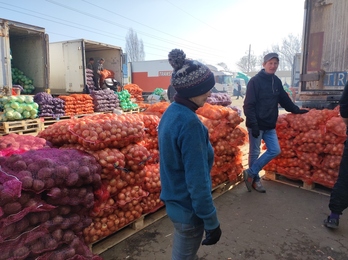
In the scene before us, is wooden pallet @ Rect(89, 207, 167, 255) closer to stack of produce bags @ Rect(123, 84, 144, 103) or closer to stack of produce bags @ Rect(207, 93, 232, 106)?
stack of produce bags @ Rect(207, 93, 232, 106)

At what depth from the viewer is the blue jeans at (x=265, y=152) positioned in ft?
14.2

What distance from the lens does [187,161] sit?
5.47ft

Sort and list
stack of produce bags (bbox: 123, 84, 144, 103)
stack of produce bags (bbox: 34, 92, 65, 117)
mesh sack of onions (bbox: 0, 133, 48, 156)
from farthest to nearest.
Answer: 1. stack of produce bags (bbox: 123, 84, 144, 103)
2. stack of produce bags (bbox: 34, 92, 65, 117)
3. mesh sack of onions (bbox: 0, 133, 48, 156)

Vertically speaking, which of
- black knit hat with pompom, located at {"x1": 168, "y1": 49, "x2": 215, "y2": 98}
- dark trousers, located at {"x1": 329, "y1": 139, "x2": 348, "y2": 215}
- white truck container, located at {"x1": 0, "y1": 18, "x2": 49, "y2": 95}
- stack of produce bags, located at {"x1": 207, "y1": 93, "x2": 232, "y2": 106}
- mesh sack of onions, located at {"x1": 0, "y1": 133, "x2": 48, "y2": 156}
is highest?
white truck container, located at {"x1": 0, "y1": 18, "x2": 49, "y2": 95}

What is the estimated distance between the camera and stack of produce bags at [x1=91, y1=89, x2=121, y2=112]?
1041cm

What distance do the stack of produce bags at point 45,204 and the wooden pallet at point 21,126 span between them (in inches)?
223

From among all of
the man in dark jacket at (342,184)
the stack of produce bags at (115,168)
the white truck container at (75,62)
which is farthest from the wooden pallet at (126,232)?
the white truck container at (75,62)

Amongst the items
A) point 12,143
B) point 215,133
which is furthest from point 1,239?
point 215,133

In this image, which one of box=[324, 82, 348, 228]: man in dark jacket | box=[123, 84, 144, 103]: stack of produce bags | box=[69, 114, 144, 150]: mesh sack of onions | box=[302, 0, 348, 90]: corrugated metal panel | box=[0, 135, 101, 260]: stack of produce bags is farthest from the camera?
box=[123, 84, 144, 103]: stack of produce bags

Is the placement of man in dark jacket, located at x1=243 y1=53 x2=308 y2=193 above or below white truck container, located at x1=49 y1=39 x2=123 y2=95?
below

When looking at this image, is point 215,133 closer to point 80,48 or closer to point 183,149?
point 183,149

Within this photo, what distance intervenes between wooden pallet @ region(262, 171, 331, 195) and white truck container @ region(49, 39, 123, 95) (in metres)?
7.96

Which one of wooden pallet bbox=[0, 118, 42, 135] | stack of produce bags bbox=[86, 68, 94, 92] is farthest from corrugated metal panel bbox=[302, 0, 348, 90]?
stack of produce bags bbox=[86, 68, 94, 92]

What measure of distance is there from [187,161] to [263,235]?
212cm
